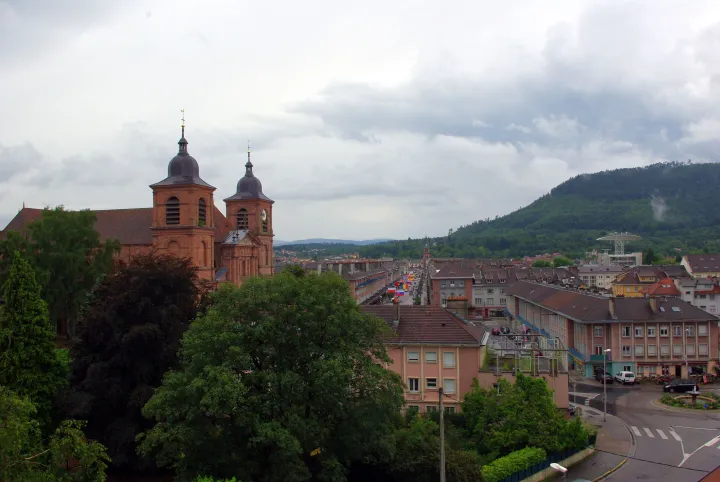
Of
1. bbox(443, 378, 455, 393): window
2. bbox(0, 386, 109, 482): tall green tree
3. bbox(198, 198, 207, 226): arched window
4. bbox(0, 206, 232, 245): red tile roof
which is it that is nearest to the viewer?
bbox(0, 386, 109, 482): tall green tree

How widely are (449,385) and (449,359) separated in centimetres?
161

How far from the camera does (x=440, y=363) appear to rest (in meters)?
39.0

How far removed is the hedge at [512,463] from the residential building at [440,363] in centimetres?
685

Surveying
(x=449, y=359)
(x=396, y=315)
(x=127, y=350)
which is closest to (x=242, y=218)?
(x=396, y=315)

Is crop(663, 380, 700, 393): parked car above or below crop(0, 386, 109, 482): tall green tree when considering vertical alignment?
below

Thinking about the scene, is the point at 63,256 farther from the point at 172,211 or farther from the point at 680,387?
the point at 680,387

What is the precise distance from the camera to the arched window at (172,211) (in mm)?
60906

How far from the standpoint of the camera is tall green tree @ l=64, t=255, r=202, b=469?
100 feet

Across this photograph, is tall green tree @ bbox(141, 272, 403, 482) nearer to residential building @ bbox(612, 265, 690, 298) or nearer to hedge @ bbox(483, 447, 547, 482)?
hedge @ bbox(483, 447, 547, 482)

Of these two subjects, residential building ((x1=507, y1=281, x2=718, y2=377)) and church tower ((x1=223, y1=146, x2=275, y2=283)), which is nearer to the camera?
residential building ((x1=507, y1=281, x2=718, y2=377))

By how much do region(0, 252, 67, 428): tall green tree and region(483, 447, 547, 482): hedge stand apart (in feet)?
71.4

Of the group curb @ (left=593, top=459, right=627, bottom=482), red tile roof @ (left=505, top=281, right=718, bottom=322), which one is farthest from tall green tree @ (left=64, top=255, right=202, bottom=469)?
red tile roof @ (left=505, top=281, right=718, bottom=322)

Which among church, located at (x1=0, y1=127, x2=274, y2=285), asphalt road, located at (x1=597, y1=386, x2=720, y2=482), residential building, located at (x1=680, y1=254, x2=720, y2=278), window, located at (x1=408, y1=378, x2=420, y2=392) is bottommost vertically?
asphalt road, located at (x1=597, y1=386, x2=720, y2=482)

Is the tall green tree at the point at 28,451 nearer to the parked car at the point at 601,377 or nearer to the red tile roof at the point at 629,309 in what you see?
the parked car at the point at 601,377
